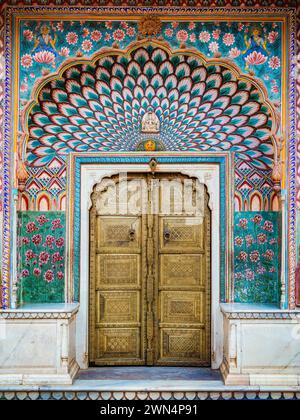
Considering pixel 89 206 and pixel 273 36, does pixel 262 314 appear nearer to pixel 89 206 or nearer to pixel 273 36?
pixel 89 206

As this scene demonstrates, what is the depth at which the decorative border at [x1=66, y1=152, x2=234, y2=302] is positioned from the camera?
16.3ft

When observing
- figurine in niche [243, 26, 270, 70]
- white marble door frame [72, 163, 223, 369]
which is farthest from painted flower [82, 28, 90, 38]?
figurine in niche [243, 26, 270, 70]

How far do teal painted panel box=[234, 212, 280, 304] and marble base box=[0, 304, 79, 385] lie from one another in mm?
1678

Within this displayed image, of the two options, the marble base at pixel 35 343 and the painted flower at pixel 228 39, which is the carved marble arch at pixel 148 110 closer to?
the painted flower at pixel 228 39

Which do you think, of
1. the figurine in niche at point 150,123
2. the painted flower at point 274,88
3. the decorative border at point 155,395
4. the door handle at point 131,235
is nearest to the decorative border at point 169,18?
the painted flower at point 274,88

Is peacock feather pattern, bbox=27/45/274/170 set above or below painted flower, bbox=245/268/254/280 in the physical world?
above

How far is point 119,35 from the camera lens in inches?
188

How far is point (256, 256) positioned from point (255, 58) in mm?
1842

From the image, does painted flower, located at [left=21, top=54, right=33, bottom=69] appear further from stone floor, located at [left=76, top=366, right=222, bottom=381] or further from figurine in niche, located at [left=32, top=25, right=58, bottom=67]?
stone floor, located at [left=76, top=366, right=222, bottom=381]

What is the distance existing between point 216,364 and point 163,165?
1959 millimetres

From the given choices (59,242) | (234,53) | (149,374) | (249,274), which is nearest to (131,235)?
(59,242)

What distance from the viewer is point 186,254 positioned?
5.09 meters
